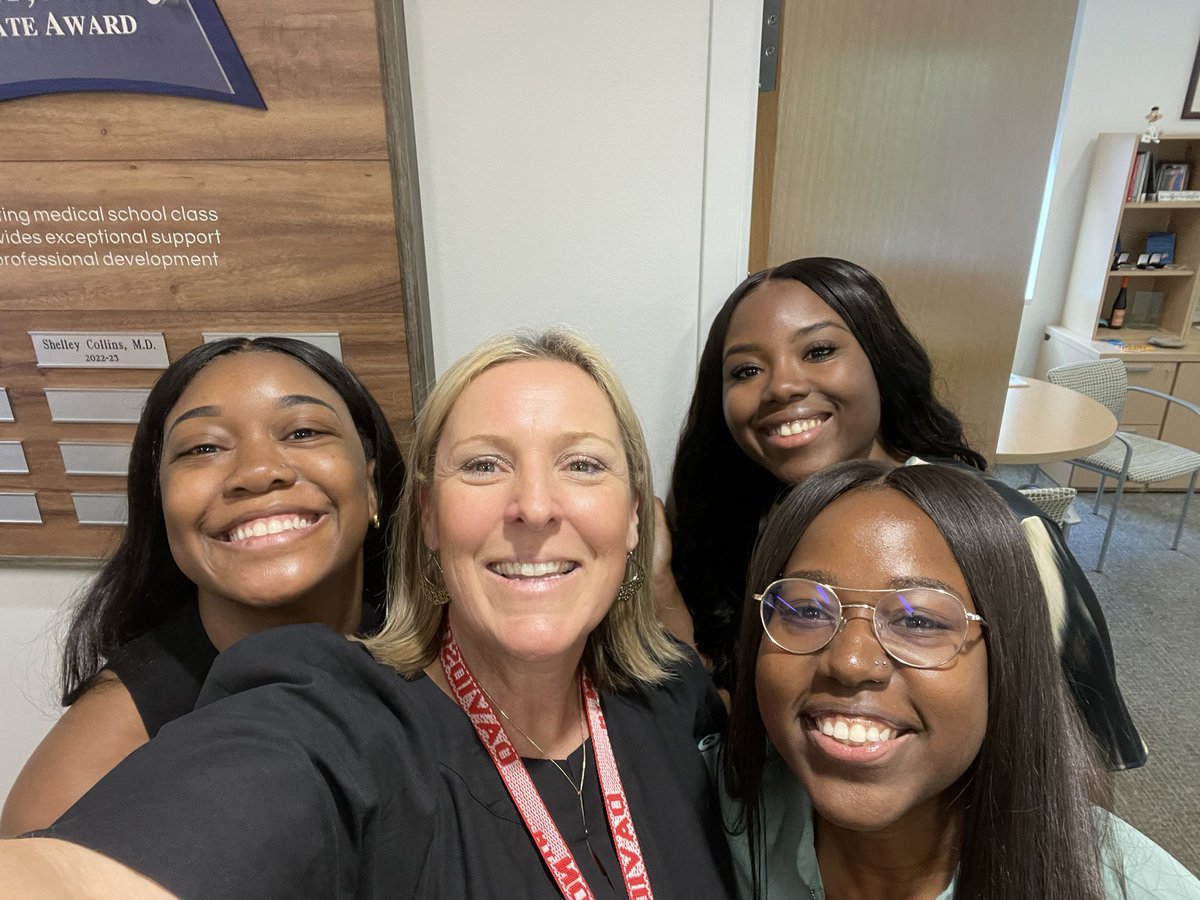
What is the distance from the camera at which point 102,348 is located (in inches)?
57.0

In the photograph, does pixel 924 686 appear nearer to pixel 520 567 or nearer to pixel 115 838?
pixel 520 567

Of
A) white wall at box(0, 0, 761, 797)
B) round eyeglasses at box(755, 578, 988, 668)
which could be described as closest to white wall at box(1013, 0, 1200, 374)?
white wall at box(0, 0, 761, 797)

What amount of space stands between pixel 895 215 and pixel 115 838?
1.92 meters

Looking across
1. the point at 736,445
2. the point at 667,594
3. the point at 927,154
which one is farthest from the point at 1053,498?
the point at 667,594

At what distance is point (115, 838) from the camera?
55cm

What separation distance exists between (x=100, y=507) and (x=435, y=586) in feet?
3.61

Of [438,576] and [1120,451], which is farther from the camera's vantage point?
[1120,451]

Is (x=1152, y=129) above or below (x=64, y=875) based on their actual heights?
above

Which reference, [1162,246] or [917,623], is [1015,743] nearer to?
A: [917,623]

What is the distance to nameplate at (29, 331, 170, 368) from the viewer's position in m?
1.44

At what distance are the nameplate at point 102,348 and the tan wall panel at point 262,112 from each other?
34cm

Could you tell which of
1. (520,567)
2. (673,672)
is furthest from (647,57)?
(673,672)

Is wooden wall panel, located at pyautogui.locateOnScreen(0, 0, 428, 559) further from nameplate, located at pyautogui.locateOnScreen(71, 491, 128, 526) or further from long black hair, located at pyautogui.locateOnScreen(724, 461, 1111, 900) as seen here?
long black hair, located at pyautogui.locateOnScreen(724, 461, 1111, 900)

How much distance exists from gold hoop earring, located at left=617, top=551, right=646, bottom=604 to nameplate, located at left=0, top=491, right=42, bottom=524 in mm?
1434
